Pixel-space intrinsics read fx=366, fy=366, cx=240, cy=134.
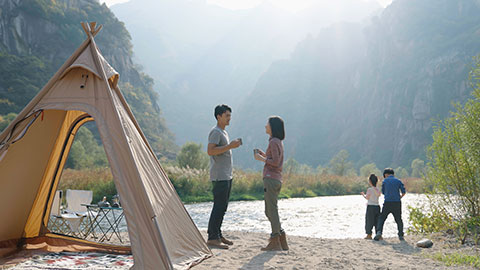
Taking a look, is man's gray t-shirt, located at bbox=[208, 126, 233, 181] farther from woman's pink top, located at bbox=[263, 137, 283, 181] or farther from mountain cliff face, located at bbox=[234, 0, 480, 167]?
mountain cliff face, located at bbox=[234, 0, 480, 167]

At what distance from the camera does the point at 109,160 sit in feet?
12.6

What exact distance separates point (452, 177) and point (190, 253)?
4.76 m

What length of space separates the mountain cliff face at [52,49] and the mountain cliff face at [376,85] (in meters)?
39.8

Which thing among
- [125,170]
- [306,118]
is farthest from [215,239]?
[306,118]

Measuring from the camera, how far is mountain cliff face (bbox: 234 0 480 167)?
7338 cm

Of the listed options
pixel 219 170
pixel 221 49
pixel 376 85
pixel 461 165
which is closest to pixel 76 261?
pixel 219 170

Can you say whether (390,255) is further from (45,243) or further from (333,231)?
(45,243)

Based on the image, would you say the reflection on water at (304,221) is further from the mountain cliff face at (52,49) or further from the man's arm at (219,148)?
the mountain cliff face at (52,49)

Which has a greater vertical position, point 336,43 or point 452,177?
point 336,43

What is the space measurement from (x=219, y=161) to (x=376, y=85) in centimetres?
9225

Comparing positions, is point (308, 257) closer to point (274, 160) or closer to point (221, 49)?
point (274, 160)

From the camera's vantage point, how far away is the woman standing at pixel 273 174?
510cm

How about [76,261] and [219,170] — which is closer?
[76,261]

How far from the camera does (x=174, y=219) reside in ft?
14.5
